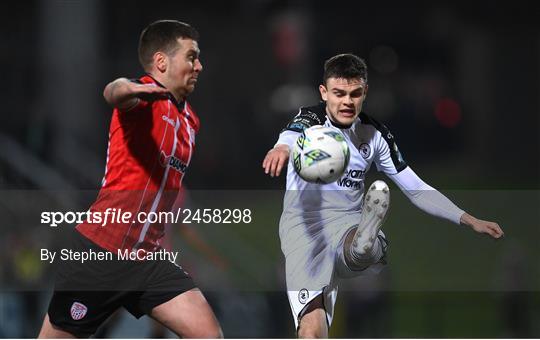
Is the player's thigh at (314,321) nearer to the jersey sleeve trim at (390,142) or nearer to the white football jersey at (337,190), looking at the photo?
the white football jersey at (337,190)

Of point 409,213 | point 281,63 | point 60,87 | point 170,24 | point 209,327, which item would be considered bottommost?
point 209,327

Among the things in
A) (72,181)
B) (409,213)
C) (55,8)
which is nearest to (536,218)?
(409,213)

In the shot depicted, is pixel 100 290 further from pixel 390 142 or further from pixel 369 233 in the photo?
pixel 390 142

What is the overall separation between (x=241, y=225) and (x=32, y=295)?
2302mm

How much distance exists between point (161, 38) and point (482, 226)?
200 cm

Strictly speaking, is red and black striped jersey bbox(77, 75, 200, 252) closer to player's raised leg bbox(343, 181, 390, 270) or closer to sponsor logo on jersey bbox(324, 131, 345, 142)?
sponsor logo on jersey bbox(324, 131, 345, 142)

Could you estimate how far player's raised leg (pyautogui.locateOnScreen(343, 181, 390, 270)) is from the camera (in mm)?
5926

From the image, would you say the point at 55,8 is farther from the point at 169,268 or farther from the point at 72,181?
the point at 169,268

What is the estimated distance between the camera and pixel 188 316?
573cm

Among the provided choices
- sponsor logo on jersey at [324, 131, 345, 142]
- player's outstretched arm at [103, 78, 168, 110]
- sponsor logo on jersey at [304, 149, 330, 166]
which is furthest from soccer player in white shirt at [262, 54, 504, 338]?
player's outstretched arm at [103, 78, 168, 110]

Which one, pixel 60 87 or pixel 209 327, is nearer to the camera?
pixel 209 327

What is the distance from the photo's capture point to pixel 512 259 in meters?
12.2

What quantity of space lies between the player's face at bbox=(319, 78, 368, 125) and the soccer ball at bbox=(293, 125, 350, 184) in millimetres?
274

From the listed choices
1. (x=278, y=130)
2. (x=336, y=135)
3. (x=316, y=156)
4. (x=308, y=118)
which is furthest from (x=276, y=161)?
(x=278, y=130)
